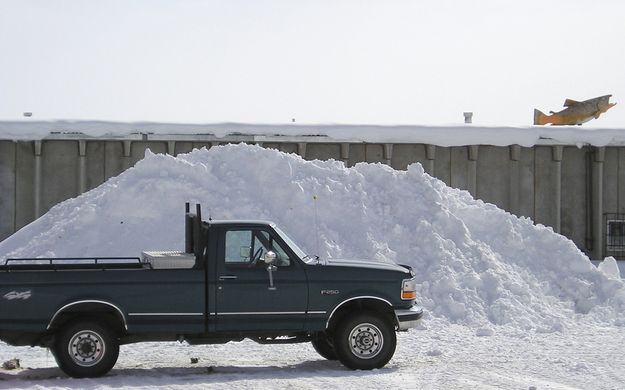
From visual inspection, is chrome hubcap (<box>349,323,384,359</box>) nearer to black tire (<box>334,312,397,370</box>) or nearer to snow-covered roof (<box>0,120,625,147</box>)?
black tire (<box>334,312,397,370</box>)

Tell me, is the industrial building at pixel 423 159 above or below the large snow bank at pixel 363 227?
above

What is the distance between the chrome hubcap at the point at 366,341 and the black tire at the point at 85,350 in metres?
2.68

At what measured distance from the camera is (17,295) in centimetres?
1081

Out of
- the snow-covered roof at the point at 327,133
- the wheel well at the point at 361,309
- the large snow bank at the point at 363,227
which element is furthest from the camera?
the snow-covered roof at the point at 327,133

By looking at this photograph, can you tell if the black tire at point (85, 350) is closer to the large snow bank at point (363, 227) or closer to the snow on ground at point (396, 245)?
the snow on ground at point (396, 245)

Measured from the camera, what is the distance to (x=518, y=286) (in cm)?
1638

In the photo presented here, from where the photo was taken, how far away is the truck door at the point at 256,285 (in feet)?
37.3

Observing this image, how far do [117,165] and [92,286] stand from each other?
44.6ft

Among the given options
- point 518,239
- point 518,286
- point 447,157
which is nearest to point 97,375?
point 518,286

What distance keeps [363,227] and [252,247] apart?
6.33 meters

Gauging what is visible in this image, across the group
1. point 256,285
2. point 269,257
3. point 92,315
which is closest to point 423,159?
point 256,285

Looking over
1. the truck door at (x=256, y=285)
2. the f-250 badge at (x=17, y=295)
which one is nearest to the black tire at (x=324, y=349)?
the truck door at (x=256, y=285)

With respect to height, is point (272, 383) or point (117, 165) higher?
point (117, 165)

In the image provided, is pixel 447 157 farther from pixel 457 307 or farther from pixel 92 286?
pixel 92 286
